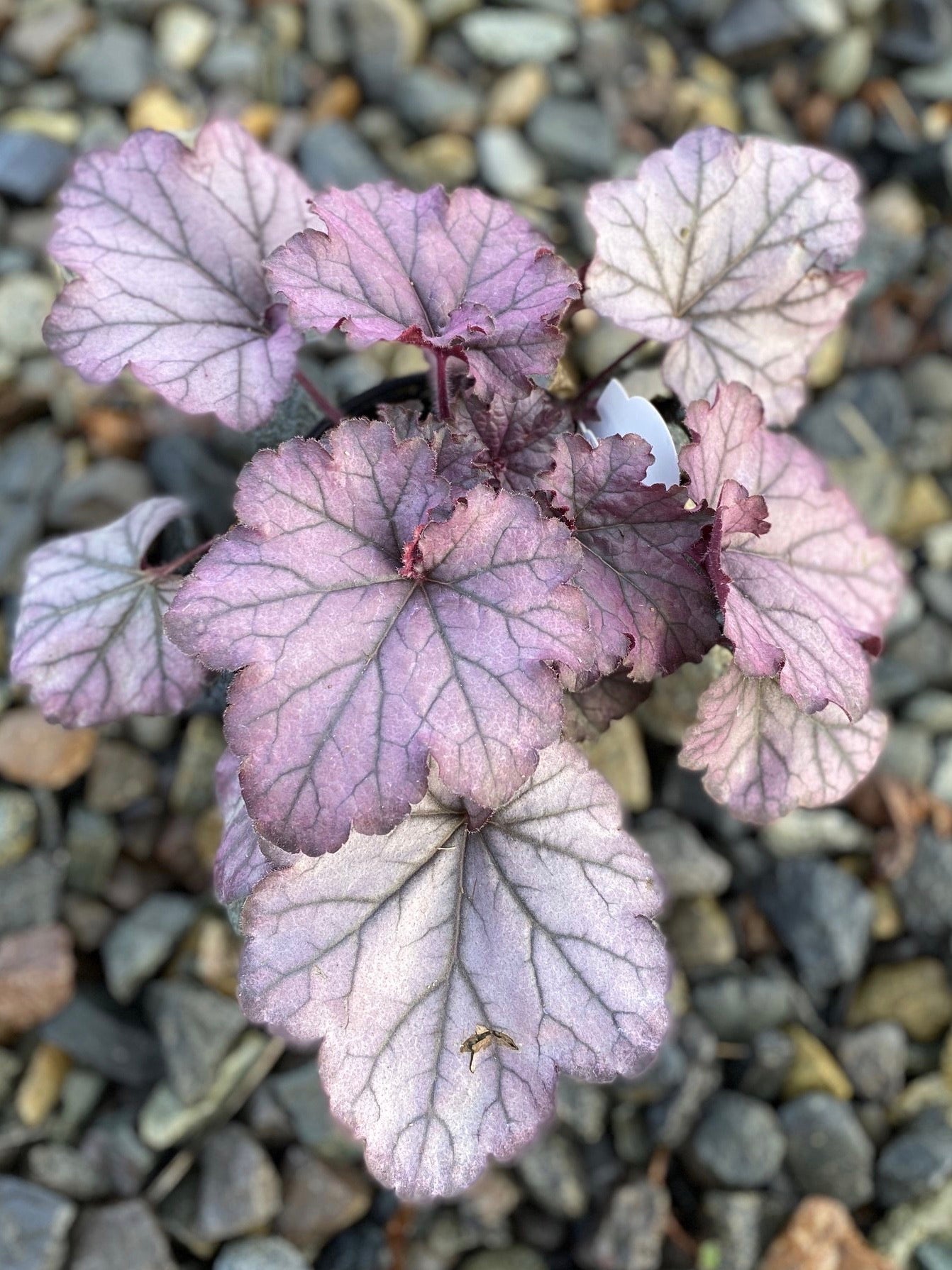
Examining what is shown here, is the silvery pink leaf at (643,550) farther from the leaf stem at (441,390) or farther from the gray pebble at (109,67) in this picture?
the gray pebble at (109,67)

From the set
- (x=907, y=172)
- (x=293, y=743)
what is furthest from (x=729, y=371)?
(x=907, y=172)

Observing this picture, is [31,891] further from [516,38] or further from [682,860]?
[516,38]

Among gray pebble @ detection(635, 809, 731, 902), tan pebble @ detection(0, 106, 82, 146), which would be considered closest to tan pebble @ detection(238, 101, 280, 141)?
tan pebble @ detection(0, 106, 82, 146)

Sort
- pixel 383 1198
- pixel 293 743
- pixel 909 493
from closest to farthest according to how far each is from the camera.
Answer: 1. pixel 293 743
2. pixel 383 1198
3. pixel 909 493

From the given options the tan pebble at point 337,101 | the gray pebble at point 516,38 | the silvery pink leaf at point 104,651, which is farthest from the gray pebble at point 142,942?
the gray pebble at point 516,38

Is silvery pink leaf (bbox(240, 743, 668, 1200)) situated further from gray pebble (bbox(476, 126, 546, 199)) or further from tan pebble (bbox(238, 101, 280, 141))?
tan pebble (bbox(238, 101, 280, 141))

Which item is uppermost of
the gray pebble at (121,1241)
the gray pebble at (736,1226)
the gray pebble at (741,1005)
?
the gray pebble at (741,1005)

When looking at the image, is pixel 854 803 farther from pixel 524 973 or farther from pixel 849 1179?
pixel 524 973
